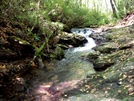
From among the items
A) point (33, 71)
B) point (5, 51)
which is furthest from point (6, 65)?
point (33, 71)

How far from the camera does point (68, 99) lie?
576cm

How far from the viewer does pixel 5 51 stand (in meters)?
7.73

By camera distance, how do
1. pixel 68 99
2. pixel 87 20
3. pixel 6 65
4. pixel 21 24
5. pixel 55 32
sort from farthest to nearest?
1. pixel 87 20
2. pixel 55 32
3. pixel 21 24
4. pixel 6 65
5. pixel 68 99

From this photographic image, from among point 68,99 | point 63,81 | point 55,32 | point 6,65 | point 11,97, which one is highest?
point 55,32

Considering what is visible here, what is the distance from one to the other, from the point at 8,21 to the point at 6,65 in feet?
8.03

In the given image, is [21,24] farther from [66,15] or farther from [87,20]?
[87,20]

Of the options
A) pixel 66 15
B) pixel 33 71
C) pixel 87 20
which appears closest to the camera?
pixel 33 71

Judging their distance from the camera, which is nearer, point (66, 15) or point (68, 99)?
point (68, 99)

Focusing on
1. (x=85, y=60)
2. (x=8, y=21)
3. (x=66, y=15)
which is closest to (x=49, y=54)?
(x=85, y=60)

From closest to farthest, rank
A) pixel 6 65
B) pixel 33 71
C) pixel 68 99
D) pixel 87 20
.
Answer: pixel 68 99
pixel 6 65
pixel 33 71
pixel 87 20

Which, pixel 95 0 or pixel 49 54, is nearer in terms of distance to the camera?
pixel 49 54

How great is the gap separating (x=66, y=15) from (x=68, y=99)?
1827cm

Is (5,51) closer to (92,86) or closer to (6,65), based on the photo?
(6,65)

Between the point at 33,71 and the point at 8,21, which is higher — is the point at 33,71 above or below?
below
